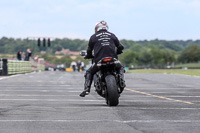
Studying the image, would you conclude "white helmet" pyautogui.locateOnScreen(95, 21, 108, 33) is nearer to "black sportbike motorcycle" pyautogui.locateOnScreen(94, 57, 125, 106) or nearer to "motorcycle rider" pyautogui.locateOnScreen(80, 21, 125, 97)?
"motorcycle rider" pyautogui.locateOnScreen(80, 21, 125, 97)

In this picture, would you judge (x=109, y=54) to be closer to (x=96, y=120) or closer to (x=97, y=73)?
(x=97, y=73)

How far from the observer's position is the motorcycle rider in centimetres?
973

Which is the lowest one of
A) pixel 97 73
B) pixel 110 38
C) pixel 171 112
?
pixel 171 112

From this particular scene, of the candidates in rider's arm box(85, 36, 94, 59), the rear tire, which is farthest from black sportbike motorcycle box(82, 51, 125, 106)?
rider's arm box(85, 36, 94, 59)

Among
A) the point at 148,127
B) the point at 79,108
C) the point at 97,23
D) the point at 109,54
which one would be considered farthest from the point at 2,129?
the point at 97,23

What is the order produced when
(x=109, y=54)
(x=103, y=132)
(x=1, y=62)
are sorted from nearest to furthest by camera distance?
(x=103, y=132) → (x=109, y=54) → (x=1, y=62)

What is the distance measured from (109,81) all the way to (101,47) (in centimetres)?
87

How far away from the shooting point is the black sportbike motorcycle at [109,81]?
364 inches

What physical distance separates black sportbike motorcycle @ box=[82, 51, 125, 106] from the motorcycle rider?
0.33 feet

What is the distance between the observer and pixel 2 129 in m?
6.12

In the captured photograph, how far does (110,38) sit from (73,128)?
A: 4.03 meters

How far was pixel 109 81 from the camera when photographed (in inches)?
366

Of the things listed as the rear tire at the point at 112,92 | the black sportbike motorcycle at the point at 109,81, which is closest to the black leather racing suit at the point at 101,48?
the black sportbike motorcycle at the point at 109,81

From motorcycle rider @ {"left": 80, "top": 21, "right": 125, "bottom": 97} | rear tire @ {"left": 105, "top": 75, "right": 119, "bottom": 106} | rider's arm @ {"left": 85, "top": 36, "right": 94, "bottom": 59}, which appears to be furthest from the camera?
rider's arm @ {"left": 85, "top": 36, "right": 94, "bottom": 59}
